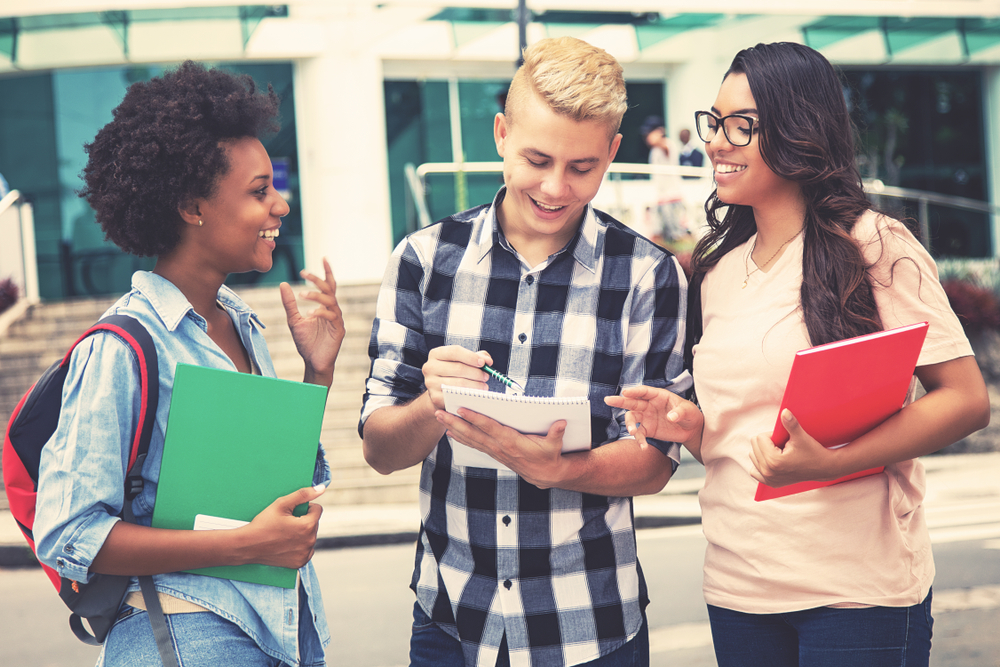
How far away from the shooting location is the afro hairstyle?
1.94m

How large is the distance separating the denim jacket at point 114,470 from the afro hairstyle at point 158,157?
149mm

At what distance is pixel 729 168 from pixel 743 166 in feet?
0.15

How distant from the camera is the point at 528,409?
67.7 inches

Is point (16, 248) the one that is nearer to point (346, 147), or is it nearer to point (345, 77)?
point (346, 147)

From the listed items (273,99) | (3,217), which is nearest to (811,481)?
(273,99)

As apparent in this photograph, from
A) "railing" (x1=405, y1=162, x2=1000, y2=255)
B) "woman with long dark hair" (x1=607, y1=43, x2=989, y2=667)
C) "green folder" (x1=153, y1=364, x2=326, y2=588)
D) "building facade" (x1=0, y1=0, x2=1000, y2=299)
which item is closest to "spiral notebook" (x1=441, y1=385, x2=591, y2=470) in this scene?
"woman with long dark hair" (x1=607, y1=43, x2=989, y2=667)

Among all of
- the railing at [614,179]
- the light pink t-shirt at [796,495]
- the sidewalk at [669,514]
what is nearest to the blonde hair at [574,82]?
the light pink t-shirt at [796,495]

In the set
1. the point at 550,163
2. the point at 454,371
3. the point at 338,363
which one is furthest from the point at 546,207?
the point at 338,363

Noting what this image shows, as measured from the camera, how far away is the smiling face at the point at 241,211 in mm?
2033

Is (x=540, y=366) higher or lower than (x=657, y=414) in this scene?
higher

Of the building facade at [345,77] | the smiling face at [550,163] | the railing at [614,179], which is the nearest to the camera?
the smiling face at [550,163]

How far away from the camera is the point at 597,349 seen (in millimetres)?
2084

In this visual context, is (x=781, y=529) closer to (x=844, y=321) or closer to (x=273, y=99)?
(x=844, y=321)

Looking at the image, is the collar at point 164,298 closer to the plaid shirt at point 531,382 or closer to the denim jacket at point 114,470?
the denim jacket at point 114,470
